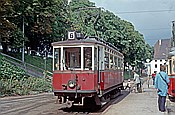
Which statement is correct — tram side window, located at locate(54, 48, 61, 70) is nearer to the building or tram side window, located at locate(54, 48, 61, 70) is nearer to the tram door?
the tram door

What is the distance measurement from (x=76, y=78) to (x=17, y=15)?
24662 millimetres

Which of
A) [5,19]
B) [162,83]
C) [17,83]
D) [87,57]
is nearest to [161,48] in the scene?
[5,19]

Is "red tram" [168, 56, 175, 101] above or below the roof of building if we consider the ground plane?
below

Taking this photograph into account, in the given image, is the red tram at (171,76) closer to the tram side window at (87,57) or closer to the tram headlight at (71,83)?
the tram side window at (87,57)

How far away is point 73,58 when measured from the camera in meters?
16.1

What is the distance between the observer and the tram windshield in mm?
15750

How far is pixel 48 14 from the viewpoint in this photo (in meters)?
39.4

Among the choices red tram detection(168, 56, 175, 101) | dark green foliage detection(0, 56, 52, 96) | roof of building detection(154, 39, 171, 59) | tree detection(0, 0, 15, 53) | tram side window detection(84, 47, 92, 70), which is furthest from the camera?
roof of building detection(154, 39, 171, 59)

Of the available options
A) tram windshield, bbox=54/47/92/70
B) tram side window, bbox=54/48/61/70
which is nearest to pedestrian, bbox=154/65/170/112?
tram windshield, bbox=54/47/92/70

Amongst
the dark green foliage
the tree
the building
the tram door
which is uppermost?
the building

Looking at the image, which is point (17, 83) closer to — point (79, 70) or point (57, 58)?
point (57, 58)

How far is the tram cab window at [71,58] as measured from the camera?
16.0 meters

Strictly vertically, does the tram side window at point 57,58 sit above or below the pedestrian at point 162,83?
above

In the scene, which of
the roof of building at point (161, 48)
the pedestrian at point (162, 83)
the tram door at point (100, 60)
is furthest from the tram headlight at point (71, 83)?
the roof of building at point (161, 48)
